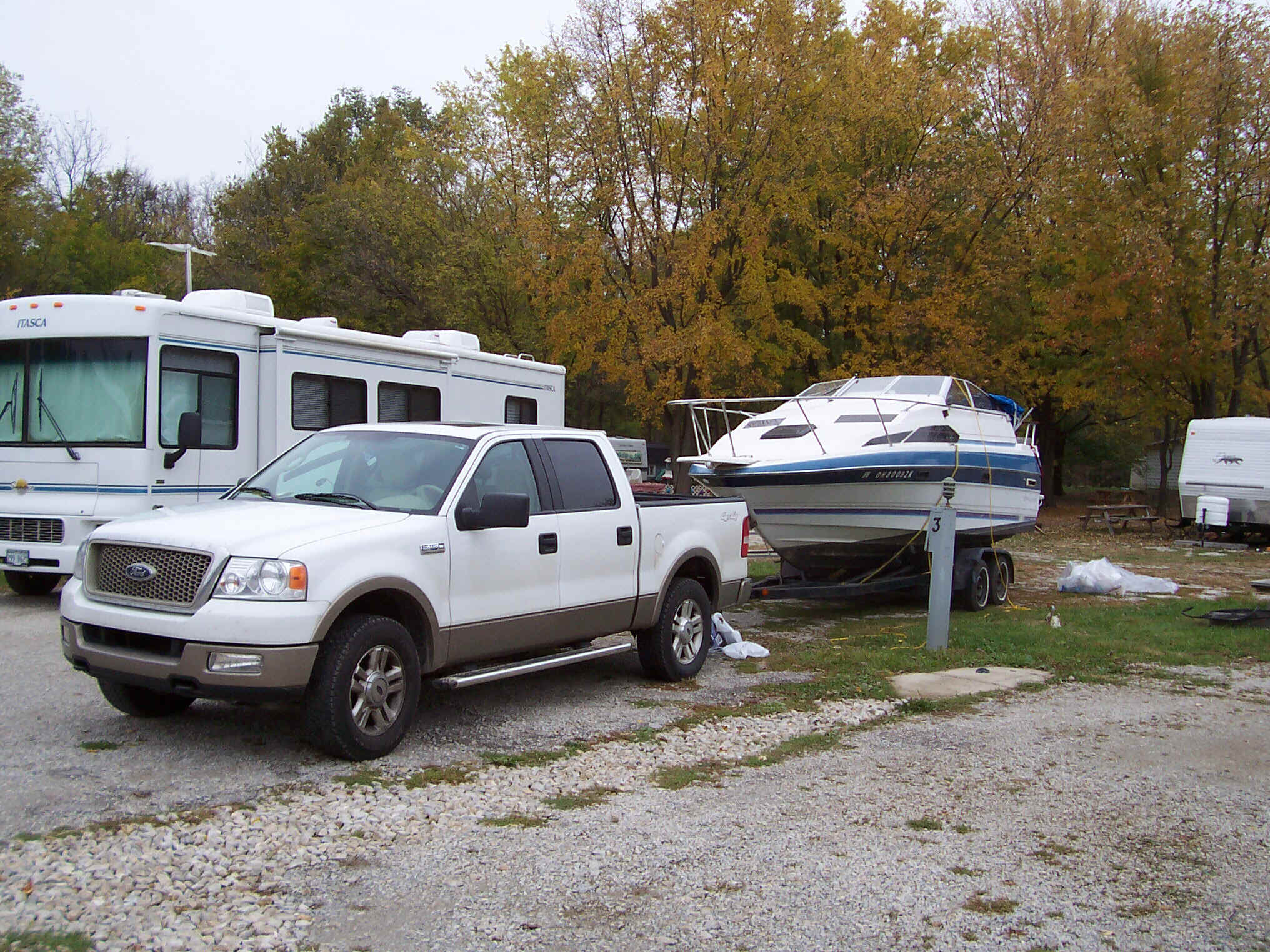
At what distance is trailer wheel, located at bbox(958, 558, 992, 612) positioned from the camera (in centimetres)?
1246

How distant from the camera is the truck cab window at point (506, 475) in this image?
6836 millimetres

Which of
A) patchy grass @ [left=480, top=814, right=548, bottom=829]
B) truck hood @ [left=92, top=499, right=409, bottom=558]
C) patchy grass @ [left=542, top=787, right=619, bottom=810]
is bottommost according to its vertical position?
patchy grass @ [left=542, top=787, right=619, bottom=810]

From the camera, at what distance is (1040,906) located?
14.1 ft

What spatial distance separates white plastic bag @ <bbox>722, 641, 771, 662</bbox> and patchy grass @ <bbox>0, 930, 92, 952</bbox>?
6312 mm

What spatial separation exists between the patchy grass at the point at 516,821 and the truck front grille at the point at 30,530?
24.5 feet

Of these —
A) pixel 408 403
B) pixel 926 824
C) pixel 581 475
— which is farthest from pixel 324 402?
pixel 926 824

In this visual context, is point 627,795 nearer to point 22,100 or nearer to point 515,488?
point 515,488

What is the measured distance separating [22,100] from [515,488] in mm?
32696

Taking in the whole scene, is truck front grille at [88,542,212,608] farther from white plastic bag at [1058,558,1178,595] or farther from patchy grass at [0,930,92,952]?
white plastic bag at [1058,558,1178,595]

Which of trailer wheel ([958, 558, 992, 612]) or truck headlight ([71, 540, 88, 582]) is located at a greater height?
truck headlight ([71, 540, 88, 582])

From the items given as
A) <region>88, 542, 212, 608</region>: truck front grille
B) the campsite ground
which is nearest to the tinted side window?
the campsite ground

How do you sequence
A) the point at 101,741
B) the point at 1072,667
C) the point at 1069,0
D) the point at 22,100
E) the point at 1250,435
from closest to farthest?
1. the point at 101,741
2. the point at 1072,667
3. the point at 1250,435
4. the point at 1069,0
5. the point at 22,100

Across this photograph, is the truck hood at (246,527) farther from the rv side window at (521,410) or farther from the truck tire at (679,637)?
the rv side window at (521,410)

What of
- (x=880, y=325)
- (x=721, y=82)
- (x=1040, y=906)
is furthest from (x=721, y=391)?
(x=1040, y=906)
